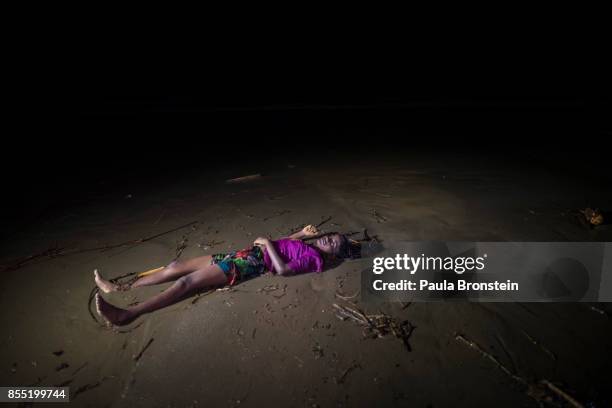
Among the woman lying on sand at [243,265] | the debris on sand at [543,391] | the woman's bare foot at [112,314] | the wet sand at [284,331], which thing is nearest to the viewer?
the debris on sand at [543,391]

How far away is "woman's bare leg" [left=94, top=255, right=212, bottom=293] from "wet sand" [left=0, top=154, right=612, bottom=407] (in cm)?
10

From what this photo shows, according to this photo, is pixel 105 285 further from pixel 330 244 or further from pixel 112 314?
pixel 330 244

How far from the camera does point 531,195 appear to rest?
589cm

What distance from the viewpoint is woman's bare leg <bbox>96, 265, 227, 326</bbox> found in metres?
3.24

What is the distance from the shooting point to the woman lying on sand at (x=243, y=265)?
3740 mm

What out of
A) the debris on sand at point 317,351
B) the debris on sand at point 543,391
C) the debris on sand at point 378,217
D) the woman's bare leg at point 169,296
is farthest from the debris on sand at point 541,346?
the woman's bare leg at point 169,296

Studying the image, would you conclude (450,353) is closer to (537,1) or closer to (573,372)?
(573,372)

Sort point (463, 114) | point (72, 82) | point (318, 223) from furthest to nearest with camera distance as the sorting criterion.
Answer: point (72, 82) < point (463, 114) < point (318, 223)

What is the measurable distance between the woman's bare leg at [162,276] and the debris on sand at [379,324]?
175cm

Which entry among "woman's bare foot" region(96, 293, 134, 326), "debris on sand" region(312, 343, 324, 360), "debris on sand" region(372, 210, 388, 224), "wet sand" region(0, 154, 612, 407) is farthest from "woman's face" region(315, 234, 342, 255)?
"woman's bare foot" region(96, 293, 134, 326)

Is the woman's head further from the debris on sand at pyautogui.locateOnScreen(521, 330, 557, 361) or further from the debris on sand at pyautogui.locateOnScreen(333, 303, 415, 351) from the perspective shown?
the debris on sand at pyautogui.locateOnScreen(521, 330, 557, 361)

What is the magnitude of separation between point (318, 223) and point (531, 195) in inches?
153

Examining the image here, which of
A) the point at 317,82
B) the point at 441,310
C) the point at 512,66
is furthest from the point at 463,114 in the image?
the point at 441,310

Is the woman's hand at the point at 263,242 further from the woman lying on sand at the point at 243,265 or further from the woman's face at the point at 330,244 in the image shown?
the woman's face at the point at 330,244
